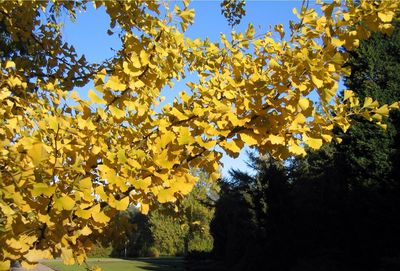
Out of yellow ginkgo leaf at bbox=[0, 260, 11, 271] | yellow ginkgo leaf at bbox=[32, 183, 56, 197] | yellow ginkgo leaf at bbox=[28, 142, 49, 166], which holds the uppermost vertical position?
yellow ginkgo leaf at bbox=[28, 142, 49, 166]

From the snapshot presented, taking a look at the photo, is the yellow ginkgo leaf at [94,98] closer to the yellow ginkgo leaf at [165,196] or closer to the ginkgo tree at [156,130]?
the ginkgo tree at [156,130]

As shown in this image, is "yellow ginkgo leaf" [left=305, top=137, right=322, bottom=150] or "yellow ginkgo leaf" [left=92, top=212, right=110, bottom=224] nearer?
"yellow ginkgo leaf" [left=92, top=212, right=110, bottom=224]

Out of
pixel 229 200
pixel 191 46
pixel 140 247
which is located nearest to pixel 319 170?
pixel 229 200

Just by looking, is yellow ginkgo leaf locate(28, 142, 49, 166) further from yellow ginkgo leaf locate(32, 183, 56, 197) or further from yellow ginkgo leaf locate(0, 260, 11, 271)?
yellow ginkgo leaf locate(0, 260, 11, 271)

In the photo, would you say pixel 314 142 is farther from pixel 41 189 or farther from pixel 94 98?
pixel 41 189

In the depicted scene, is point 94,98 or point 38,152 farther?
point 94,98

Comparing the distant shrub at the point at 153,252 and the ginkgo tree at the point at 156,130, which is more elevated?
the distant shrub at the point at 153,252

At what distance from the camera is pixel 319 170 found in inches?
741

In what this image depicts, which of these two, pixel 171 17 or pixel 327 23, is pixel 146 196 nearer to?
pixel 171 17

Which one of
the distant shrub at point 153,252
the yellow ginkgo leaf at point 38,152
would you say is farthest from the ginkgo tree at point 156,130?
the distant shrub at point 153,252

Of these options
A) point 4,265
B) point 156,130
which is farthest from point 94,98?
point 4,265

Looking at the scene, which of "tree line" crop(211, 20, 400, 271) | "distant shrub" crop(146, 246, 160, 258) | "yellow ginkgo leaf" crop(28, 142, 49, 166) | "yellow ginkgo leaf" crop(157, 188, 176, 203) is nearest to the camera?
"yellow ginkgo leaf" crop(28, 142, 49, 166)

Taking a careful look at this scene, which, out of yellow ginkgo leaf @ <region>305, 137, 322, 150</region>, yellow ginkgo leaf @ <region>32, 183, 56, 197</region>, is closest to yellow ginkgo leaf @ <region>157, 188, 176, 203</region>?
yellow ginkgo leaf @ <region>32, 183, 56, 197</region>

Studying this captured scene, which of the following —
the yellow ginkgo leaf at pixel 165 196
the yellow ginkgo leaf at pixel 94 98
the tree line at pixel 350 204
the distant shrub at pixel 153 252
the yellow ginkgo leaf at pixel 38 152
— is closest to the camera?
the yellow ginkgo leaf at pixel 38 152
